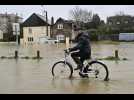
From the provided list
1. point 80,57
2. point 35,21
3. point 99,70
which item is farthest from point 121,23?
point 99,70

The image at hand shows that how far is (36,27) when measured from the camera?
53812mm

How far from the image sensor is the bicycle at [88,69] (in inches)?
340

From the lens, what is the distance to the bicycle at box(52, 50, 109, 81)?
8.63 m

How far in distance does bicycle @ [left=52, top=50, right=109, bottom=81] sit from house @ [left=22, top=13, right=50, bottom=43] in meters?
40.7

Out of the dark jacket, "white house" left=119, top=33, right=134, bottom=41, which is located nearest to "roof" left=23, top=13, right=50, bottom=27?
"white house" left=119, top=33, right=134, bottom=41

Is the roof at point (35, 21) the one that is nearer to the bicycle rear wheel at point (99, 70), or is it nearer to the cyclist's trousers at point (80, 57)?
the cyclist's trousers at point (80, 57)

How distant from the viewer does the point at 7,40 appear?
144ft

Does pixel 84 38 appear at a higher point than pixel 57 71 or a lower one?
higher

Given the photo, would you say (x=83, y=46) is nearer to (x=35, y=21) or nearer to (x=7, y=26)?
(x=7, y=26)
